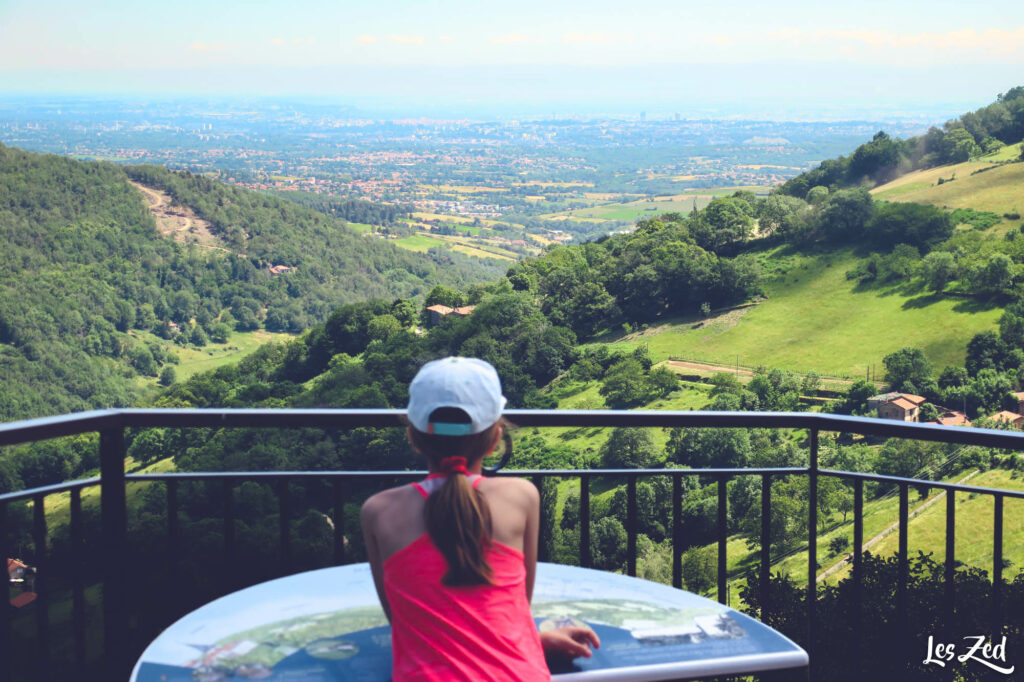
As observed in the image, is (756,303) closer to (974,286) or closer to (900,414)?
(974,286)

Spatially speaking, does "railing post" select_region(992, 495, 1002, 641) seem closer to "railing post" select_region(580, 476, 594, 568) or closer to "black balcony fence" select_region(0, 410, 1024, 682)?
"black balcony fence" select_region(0, 410, 1024, 682)

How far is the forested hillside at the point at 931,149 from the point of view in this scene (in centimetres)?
7644

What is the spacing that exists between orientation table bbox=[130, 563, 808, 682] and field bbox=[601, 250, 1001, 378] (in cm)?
5460

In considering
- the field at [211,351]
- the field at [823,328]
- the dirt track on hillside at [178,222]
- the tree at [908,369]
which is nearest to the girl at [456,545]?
the tree at [908,369]

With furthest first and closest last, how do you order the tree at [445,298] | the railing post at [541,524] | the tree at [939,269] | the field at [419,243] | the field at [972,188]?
1. the field at [419,243]
2. the tree at [445,298]
3. the field at [972,188]
4. the tree at [939,269]
5. the railing post at [541,524]

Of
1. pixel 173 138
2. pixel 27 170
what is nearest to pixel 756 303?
pixel 27 170

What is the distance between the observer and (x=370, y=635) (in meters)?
1.62

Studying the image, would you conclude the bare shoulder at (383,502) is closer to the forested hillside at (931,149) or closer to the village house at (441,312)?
the village house at (441,312)

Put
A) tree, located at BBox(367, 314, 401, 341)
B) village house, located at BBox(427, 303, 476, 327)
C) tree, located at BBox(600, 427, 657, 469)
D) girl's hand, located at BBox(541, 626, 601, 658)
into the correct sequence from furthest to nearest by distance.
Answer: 1. village house, located at BBox(427, 303, 476, 327)
2. tree, located at BBox(367, 314, 401, 341)
3. tree, located at BBox(600, 427, 657, 469)
4. girl's hand, located at BBox(541, 626, 601, 658)

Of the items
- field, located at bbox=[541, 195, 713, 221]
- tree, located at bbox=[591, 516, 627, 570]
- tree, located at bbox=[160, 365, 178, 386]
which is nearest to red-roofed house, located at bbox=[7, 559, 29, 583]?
tree, located at bbox=[591, 516, 627, 570]

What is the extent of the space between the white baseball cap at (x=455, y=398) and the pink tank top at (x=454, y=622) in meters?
0.11

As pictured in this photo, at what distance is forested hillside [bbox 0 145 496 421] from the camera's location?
65062 mm

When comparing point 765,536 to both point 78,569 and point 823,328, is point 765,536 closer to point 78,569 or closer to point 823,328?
point 78,569

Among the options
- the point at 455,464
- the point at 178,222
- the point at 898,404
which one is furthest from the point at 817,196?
the point at 455,464
